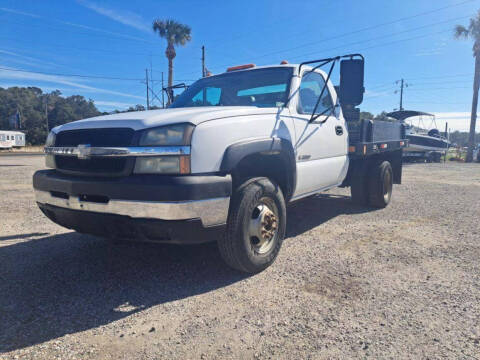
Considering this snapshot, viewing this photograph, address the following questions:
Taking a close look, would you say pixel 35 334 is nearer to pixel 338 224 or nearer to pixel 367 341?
pixel 367 341

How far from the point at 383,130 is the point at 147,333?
16.3 feet

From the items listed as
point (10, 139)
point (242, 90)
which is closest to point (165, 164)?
point (242, 90)

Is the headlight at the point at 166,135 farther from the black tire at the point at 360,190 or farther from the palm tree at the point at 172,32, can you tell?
the palm tree at the point at 172,32

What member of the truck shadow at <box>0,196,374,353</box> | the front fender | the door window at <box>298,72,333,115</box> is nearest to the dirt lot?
the truck shadow at <box>0,196,374,353</box>

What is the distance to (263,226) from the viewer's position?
298cm

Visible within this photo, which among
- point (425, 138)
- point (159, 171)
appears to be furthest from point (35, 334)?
point (425, 138)

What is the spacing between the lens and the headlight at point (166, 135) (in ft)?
7.79

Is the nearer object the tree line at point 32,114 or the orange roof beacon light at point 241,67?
the orange roof beacon light at point 241,67

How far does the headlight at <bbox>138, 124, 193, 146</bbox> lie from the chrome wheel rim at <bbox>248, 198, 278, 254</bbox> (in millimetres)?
938

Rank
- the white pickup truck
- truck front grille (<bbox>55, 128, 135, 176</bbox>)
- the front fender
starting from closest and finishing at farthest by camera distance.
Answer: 1. the white pickup truck
2. truck front grille (<bbox>55, 128, 135, 176</bbox>)
3. the front fender

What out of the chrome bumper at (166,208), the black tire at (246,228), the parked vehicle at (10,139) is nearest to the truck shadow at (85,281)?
the black tire at (246,228)

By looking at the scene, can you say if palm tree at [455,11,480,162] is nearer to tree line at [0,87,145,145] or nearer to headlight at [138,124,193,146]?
headlight at [138,124,193,146]

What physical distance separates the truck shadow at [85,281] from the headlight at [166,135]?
1.18 meters

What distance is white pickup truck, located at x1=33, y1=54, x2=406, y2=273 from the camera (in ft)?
7.64
